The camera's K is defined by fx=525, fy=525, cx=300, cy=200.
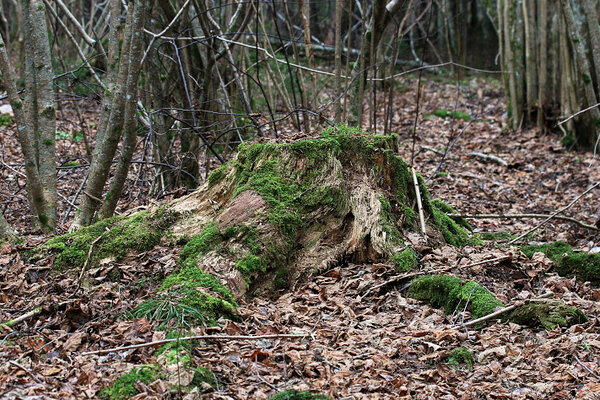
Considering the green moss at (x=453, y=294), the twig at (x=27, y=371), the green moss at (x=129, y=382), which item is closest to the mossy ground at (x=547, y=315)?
the green moss at (x=453, y=294)

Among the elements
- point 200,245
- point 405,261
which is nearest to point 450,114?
point 405,261

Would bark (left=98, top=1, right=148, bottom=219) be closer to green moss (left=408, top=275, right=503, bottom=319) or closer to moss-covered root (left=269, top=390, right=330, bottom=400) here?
green moss (left=408, top=275, right=503, bottom=319)

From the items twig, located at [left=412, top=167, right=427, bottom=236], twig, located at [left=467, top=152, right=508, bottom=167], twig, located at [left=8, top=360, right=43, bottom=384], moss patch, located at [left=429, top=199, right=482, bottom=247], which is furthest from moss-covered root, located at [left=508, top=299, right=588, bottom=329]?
twig, located at [left=467, top=152, right=508, bottom=167]

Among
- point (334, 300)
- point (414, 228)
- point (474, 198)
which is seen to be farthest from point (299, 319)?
point (474, 198)

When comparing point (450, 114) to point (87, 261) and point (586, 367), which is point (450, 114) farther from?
point (87, 261)

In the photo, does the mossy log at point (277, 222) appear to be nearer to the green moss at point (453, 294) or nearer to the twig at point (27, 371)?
the green moss at point (453, 294)

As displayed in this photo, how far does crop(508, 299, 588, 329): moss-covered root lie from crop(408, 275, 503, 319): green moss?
16 centimetres

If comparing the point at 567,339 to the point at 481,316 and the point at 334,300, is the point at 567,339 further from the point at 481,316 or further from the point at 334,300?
the point at 334,300

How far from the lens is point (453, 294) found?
3.88 m

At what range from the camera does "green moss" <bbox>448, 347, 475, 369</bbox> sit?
3.19 m

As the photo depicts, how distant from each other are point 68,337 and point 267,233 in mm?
1579

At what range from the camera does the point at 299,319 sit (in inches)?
144

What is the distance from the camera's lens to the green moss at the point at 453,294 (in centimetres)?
377

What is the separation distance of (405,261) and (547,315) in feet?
3.71
